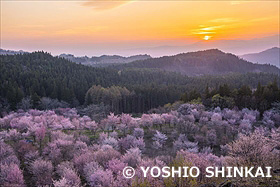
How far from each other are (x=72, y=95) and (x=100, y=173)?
67392 millimetres

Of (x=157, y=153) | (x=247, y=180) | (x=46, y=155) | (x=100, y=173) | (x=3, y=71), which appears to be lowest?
(x=157, y=153)

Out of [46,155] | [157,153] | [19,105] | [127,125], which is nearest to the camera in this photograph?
[46,155]

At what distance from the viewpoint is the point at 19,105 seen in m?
69.9

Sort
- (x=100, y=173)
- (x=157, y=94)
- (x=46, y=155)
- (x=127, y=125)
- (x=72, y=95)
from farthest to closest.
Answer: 1. (x=157, y=94)
2. (x=72, y=95)
3. (x=127, y=125)
4. (x=46, y=155)
5. (x=100, y=173)

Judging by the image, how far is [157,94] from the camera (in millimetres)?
88500

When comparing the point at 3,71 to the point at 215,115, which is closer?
the point at 215,115

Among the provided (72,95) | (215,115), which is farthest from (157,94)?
(215,115)

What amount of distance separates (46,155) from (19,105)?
4721 cm

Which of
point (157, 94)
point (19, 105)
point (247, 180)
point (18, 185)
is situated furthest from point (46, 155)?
point (157, 94)

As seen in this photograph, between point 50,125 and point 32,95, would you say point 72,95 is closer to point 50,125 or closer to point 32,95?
point 32,95

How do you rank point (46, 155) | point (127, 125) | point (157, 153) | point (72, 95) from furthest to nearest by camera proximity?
point (72, 95)
point (127, 125)
point (157, 153)
point (46, 155)

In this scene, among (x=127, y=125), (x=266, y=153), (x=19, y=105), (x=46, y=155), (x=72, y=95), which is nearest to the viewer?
(x=266, y=153)

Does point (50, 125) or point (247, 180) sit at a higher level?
point (247, 180)

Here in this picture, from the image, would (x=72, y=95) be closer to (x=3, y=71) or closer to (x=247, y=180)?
(x=3, y=71)
